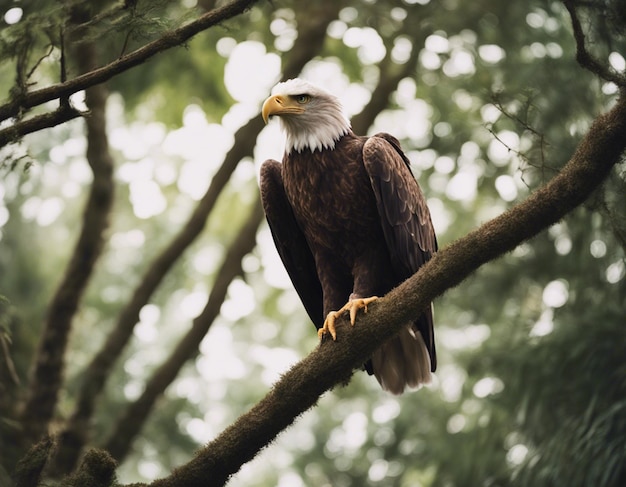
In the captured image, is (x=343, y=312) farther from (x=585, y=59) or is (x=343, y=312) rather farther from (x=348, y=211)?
(x=585, y=59)

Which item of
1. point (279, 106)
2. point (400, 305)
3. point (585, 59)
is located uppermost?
point (585, 59)

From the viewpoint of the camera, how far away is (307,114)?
4.52 meters

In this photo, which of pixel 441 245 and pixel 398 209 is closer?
pixel 398 209

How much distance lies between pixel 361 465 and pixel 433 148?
3.68m

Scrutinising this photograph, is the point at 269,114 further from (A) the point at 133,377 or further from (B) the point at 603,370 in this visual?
(A) the point at 133,377

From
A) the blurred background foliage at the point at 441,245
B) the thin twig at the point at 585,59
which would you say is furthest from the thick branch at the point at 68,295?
the thin twig at the point at 585,59

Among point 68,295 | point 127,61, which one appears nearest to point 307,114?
point 127,61

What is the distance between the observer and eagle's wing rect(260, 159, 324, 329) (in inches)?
184

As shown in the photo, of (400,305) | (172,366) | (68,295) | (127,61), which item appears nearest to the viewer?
(127,61)

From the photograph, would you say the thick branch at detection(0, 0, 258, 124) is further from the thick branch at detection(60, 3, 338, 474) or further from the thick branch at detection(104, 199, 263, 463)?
the thick branch at detection(104, 199, 263, 463)

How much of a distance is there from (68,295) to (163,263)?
0.81 meters

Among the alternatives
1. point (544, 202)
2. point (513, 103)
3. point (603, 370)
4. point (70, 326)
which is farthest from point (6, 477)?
point (513, 103)

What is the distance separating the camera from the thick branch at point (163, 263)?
6445 mm

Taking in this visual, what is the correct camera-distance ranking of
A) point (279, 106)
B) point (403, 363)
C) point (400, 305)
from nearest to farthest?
1. point (400, 305)
2. point (279, 106)
3. point (403, 363)
